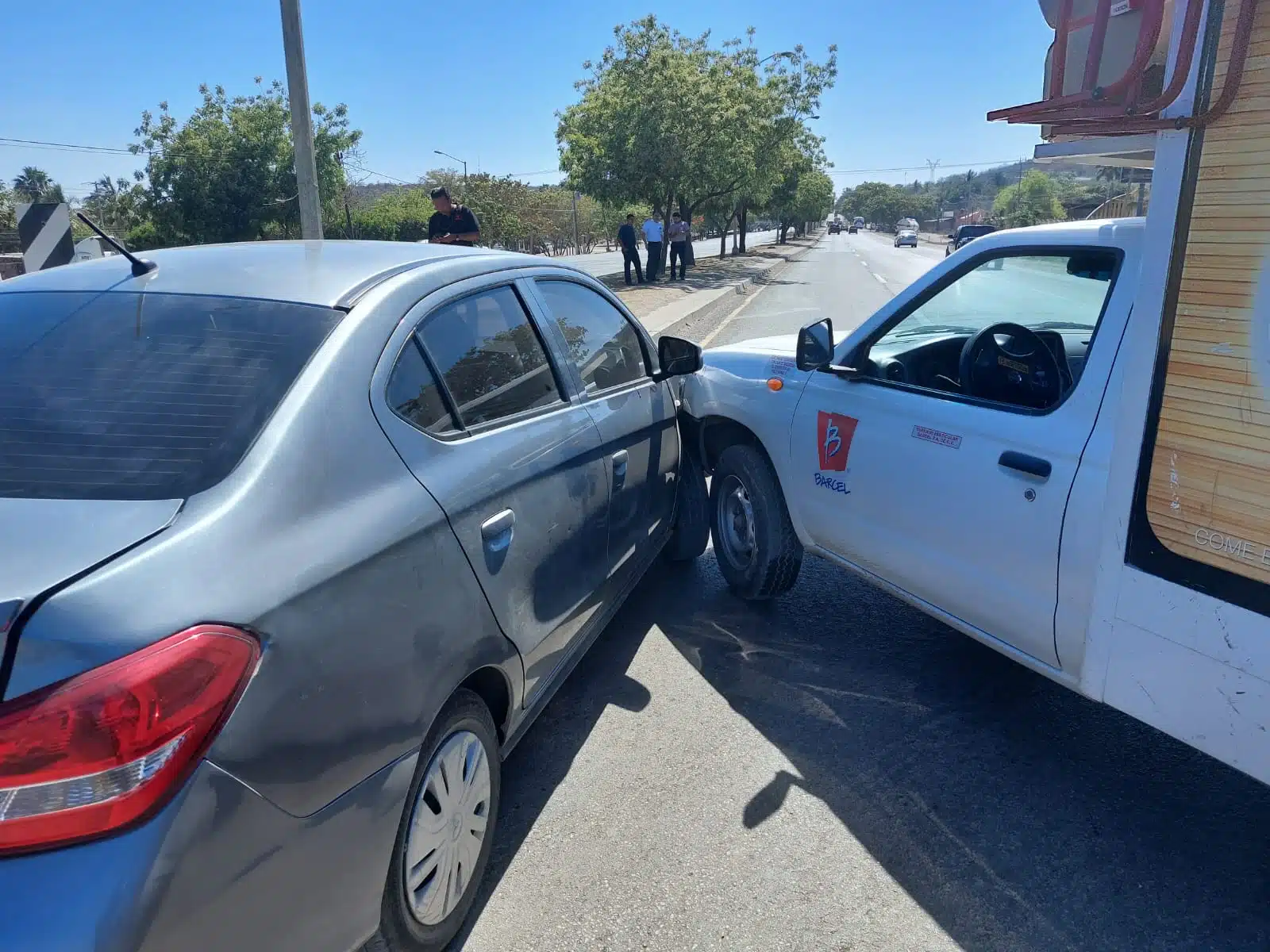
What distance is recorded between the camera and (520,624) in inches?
102

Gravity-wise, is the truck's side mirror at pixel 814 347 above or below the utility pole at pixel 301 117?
below

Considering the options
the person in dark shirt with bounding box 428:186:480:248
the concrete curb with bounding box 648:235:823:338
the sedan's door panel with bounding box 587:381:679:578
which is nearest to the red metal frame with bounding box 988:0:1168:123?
the sedan's door panel with bounding box 587:381:679:578

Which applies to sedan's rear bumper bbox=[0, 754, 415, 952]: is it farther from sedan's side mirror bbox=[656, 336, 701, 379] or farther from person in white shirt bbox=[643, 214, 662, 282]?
person in white shirt bbox=[643, 214, 662, 282]

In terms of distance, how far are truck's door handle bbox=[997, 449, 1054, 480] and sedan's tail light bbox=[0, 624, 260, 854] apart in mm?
2264

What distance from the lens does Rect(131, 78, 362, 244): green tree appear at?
36562 mm

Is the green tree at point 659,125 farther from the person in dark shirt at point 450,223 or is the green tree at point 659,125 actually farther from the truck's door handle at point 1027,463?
the truck's door handle at point 1027,463

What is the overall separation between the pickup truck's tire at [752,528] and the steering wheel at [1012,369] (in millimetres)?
1074

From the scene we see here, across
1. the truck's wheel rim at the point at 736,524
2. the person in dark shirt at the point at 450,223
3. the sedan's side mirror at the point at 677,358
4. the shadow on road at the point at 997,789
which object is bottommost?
the shadow on road at the point at 997,789

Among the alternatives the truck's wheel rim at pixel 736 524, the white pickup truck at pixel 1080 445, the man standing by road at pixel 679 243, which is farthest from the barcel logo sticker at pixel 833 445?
the man standing by road at pixel 679 243

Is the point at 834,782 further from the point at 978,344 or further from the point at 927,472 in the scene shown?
the point at 978,344

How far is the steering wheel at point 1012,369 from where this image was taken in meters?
3.34

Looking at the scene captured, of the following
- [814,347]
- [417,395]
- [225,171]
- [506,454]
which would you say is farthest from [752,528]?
[225,171]

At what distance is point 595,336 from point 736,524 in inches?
52.9

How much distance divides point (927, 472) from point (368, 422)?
1.96 m
